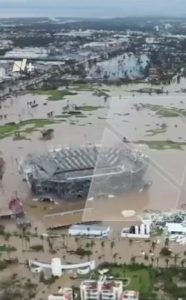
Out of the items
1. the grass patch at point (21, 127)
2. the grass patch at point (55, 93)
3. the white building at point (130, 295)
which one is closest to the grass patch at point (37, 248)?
the white building at point (130, 295)

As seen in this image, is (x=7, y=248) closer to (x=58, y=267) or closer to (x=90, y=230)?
(x=58, y=267)

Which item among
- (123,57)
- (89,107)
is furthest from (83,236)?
(123,57)

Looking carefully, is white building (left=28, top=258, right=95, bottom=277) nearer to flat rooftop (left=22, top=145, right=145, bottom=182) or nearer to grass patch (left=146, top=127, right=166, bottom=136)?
flat rooftop (left=22, top=145, right=145, bottom=182)

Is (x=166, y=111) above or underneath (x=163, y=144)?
above

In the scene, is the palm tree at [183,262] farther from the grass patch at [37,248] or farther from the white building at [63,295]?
the grass patch at [37,248]

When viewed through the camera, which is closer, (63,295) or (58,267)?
(63,295)

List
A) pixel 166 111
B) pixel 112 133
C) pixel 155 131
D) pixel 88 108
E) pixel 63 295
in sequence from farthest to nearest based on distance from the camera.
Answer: pixel 88 108 < pixel 166 111 < pixel 155 131 < pixel 112 133 < pixel 63 295

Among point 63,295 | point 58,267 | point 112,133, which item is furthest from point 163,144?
point 63,295
